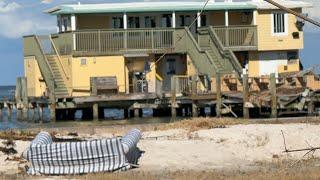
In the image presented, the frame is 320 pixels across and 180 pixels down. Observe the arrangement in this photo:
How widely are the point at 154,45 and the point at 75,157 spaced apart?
30589mm

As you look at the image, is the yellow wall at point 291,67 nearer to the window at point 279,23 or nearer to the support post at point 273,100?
the window at point 279,23

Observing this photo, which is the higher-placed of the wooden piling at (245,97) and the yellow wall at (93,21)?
the yellow wall at (93,21)

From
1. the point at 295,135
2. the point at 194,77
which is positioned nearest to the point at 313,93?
the point at 194,77

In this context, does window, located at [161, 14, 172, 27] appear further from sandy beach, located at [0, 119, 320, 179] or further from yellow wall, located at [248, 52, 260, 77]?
sandy beach, located at [0, 119, 320, 179]

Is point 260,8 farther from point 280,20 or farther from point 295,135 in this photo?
point 295,135

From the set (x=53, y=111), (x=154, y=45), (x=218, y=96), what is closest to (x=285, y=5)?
(x=154, y=45)

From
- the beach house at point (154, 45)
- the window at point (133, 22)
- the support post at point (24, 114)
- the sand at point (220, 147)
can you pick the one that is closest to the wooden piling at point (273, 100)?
the beach house at point (154, 45)

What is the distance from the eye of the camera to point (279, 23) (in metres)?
52.4

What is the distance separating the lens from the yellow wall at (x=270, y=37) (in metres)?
51.7

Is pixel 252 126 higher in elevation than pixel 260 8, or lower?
lower

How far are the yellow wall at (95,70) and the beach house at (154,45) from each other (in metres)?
0.06

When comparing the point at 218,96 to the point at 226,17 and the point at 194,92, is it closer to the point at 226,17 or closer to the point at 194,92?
the point at 194,92

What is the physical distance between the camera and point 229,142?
23.6m

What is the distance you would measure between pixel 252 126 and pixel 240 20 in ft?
88.9
